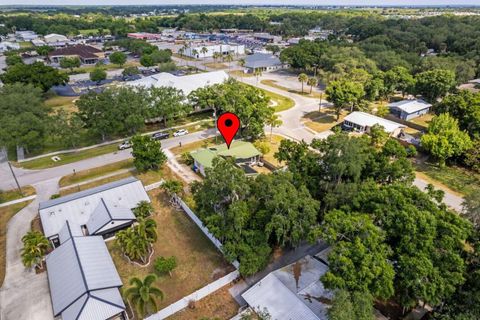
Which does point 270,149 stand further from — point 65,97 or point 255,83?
point 65,97

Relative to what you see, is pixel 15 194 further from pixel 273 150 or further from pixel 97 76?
pixel 97 76

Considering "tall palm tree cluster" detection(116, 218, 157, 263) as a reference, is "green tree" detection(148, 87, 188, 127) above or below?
above

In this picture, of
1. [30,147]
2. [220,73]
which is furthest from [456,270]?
[220,73]

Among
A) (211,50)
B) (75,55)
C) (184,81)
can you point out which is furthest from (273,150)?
(75,55)

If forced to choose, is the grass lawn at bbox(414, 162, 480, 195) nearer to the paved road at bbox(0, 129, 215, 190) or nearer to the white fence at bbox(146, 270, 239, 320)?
the white fence at bbox(146, 270, 239, 320)

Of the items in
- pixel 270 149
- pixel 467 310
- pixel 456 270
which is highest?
pixel 456 270

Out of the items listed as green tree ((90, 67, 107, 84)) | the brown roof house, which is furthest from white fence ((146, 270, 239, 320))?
the brown roof house
